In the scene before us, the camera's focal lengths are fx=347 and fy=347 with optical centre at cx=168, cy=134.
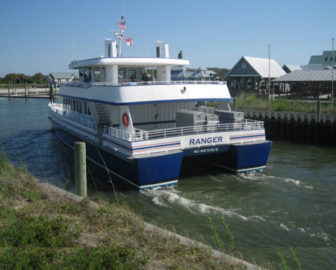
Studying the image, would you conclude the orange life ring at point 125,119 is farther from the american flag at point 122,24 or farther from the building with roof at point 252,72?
the building with roof at point 252,72

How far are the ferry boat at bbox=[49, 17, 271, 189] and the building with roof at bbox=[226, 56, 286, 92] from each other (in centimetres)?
2650

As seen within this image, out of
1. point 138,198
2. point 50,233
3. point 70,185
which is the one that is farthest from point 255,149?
point 50,233

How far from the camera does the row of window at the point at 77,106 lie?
692 inches

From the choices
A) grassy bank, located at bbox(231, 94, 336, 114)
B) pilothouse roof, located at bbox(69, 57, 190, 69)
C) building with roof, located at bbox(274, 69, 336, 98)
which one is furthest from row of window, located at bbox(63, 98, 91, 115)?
building with roof, located at bbox(274, 69, 336, 98)

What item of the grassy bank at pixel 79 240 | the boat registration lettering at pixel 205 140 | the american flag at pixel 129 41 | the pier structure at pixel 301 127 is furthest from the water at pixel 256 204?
the american flag at pixel 129 41

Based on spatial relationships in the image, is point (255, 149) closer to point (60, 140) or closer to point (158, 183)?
point (158, 183)

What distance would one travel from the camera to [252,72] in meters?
41.4

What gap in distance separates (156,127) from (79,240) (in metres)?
9.61

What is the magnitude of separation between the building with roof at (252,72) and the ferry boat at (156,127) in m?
26.5

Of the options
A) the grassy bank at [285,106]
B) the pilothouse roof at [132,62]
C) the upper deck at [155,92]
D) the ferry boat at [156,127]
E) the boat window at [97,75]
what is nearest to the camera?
the ferry boat at [156,127]

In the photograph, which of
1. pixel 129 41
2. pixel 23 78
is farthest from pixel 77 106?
pixel 23 78

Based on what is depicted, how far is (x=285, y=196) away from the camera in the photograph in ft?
36.9

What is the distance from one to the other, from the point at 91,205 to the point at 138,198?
3.67m

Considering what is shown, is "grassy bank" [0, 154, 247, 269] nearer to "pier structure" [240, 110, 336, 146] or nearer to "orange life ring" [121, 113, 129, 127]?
"orange life ring" [121, 113, 129, 127]
